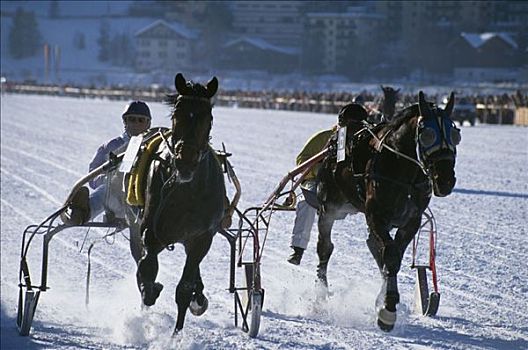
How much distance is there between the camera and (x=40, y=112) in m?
48.7

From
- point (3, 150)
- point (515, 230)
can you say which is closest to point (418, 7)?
point (3, 150)

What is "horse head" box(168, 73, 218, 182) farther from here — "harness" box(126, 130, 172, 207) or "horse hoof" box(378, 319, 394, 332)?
"horse hoof" box(378, 319, 394, 332)

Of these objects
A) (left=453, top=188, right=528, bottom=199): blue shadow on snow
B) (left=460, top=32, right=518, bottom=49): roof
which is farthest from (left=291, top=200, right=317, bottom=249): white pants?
(left=460, top=32, right=518, bottom=49): roof

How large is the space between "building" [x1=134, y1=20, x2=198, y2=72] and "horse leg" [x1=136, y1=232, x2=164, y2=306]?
110m

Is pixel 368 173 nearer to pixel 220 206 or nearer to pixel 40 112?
pixel 220 206

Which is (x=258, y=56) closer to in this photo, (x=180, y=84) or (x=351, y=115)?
(x=351, y=115)

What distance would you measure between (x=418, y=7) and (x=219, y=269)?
100348 mm

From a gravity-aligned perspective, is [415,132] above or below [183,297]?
above

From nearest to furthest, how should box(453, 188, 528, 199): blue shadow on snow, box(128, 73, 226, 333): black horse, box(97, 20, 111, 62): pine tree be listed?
box(128, 73, 226, 333): black horse, box(453, 188, 528, 199): blue shadow on snow, box(97, 20, 111, 62): pine tree

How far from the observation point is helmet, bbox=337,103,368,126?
8.76 meters

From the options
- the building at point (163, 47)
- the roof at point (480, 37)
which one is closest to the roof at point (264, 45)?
the building at point (163, 47)

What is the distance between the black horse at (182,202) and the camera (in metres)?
6.89

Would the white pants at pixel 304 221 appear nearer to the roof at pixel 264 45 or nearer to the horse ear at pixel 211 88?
the horse ear at pixel 211 88

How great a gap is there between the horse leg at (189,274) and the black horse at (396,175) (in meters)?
1.09
